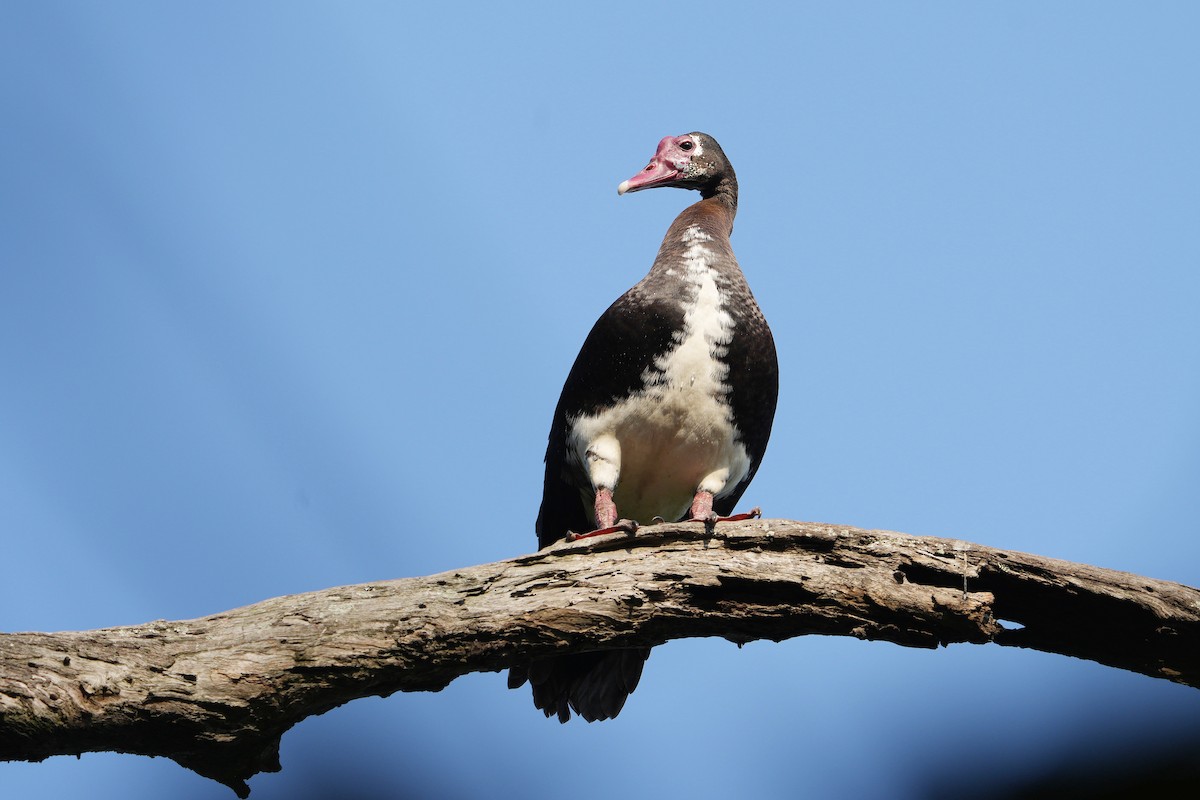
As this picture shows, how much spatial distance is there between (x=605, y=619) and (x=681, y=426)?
4.77ft

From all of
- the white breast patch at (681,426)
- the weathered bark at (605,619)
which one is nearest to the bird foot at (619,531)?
the weathered bark at (605,619)

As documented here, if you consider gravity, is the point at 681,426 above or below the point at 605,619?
above

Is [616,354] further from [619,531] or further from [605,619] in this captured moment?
[605,619]

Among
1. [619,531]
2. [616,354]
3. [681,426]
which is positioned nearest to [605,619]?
[619,531]

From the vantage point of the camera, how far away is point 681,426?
4512 millimetres

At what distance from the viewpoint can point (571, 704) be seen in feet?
14.5

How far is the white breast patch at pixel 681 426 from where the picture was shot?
4480 millimetres

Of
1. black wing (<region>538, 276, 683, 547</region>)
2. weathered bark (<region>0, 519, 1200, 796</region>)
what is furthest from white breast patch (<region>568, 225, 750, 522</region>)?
weathered bark (<region>0, 519, 1200, 796</region>)

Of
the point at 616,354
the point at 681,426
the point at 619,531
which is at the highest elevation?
the point at 616,354

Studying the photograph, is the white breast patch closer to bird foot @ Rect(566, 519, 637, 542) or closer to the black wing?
the black wing

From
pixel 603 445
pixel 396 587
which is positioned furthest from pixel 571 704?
pixel 396 587

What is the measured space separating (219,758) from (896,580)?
1.94 meters

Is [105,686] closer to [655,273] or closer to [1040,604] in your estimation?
[1040,604]

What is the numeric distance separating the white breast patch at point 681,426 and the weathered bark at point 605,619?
1.08m
